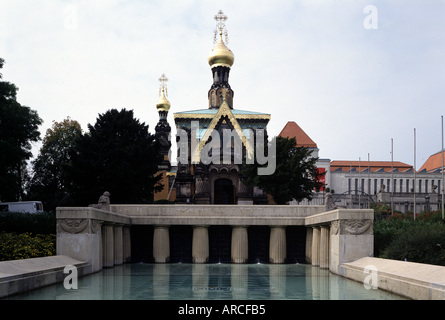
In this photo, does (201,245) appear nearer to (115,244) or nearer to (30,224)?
(115,244)

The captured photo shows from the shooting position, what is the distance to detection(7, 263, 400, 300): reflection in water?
54.0 ft

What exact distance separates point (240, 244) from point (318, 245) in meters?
5.14

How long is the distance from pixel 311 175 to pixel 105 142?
18156 millimetres

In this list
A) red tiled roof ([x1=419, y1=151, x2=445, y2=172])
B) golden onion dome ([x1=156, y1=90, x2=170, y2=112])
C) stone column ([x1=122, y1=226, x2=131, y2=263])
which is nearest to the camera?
stone column ([x1=122, y1=226, x2=131, y2=263])

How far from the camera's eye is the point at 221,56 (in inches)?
3051

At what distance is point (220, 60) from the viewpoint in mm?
77938

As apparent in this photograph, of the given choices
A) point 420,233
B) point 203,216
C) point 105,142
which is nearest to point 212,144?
point 105,142

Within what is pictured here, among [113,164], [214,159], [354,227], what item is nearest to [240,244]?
[354,227]

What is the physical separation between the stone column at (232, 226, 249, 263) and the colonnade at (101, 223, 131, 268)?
6235 mm

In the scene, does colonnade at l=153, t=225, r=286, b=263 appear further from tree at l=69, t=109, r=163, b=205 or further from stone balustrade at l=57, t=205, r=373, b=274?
tree at l=69, t=109, r=163, b=205

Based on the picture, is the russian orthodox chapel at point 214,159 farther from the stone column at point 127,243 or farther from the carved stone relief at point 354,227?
the carved stone relief at point 354,227

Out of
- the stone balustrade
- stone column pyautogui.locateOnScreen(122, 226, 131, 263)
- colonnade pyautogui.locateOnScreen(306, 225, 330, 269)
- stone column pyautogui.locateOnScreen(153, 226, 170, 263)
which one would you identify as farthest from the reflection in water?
stone column pyautogui.locateOnScreen(153, 226, 170, 263)

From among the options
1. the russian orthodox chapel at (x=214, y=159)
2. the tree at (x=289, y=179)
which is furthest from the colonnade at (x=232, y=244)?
the russian orthodox chapel at (x=214, y=159)
